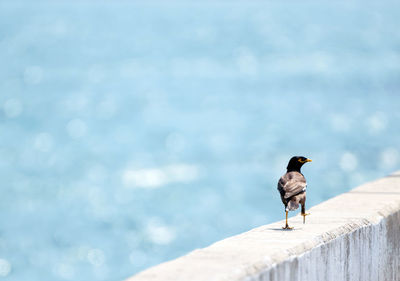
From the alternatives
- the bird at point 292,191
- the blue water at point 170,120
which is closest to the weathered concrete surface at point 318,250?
the bird at point 292,191

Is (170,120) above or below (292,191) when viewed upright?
above

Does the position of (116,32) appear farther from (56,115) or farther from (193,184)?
(193,184)

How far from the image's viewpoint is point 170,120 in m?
56.2

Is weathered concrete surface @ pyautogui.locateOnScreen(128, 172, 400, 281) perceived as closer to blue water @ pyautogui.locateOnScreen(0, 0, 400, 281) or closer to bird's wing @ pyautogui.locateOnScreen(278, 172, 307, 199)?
bird's wing @ pyautogui.locateOnScreen(278, 172, 307, 199)

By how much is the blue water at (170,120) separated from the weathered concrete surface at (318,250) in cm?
1865

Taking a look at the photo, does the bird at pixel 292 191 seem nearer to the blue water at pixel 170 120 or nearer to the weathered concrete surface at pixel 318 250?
the weathered concrete surface at pixel 318 250

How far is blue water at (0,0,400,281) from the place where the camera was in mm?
30188

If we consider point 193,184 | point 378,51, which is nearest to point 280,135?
point 193,184

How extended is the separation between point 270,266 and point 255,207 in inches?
1094

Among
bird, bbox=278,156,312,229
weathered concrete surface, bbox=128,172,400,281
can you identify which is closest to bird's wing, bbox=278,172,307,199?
bird, bbox=278,156,312,229

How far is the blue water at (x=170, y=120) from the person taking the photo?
3019cm

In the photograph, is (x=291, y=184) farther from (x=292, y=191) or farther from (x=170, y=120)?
(x=170, y=120)

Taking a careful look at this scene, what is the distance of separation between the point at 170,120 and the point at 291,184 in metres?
50.5

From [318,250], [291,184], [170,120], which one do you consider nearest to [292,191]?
[291,184]
